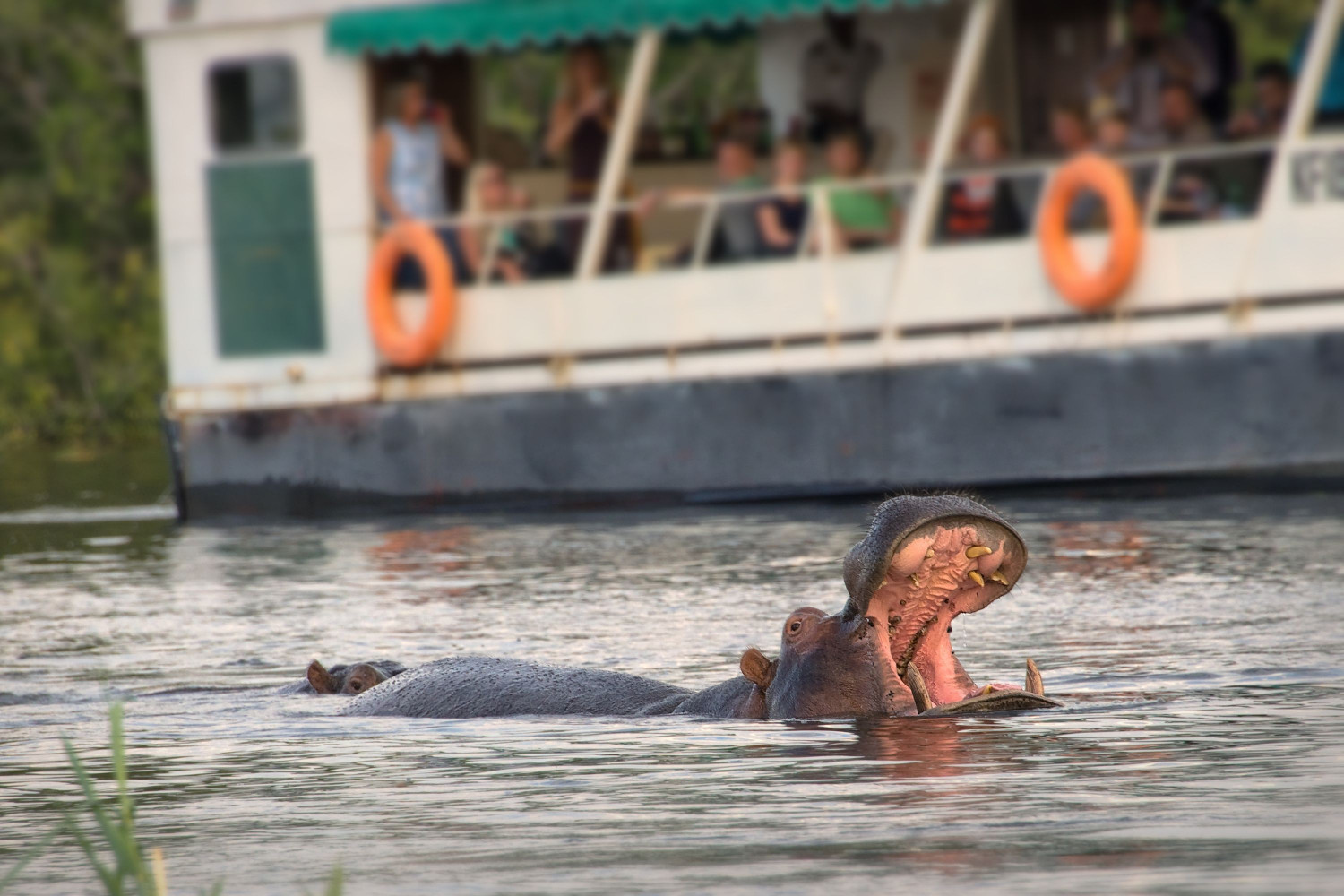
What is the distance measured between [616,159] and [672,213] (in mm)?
1463

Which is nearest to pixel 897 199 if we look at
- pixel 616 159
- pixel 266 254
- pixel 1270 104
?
pixel 616 159

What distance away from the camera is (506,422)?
14.9m

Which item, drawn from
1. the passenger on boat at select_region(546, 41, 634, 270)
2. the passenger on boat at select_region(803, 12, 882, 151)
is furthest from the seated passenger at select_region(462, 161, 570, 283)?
the passenger on boat at select_region(803, 12, 882, 151)

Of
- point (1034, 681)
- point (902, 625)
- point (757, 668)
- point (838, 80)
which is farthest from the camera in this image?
point (838, 80)

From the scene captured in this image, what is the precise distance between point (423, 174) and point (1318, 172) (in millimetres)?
5432

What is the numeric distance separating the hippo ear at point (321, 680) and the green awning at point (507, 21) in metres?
7.25

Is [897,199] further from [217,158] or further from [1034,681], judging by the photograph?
[1034,681]

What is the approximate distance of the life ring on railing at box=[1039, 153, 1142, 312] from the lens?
44.0 ft

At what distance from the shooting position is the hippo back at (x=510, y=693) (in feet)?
22.8

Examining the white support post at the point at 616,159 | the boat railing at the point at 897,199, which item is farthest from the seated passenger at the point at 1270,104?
the white support post at the point at 616,159

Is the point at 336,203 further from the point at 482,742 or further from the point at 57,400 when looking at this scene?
the point at 57,400

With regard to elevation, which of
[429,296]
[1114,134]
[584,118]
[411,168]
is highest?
[584,118]

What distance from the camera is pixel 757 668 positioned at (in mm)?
6352

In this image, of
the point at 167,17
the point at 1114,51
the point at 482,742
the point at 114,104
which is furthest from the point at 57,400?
the point at 482,742
